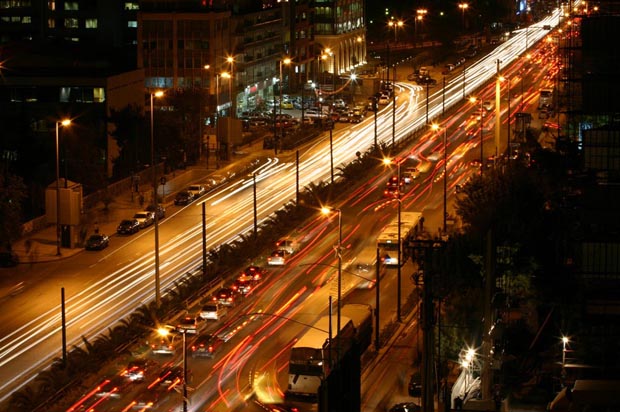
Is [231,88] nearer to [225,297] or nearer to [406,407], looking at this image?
[225,297]

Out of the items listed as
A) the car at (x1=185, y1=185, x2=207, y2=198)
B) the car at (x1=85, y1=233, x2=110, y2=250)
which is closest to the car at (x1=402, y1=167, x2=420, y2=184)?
the car at (x1=185, y1=185, x2=207, y2=198)

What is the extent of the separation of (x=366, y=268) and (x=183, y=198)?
15137mm

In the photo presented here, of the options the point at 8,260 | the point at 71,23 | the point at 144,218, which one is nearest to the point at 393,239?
the point at 144,218

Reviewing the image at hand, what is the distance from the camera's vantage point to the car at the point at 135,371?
3600 cm

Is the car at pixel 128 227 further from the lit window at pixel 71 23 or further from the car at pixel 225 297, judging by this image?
the lit window at pixel 71 23

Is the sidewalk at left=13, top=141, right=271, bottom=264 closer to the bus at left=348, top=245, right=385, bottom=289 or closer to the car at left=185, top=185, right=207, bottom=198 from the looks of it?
the car at left=185, top=185, right=207, bottom=198

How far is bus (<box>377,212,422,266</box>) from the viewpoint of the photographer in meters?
47.9

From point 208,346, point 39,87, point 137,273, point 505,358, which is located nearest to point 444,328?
point 505,358

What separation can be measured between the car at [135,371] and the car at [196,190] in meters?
25.4

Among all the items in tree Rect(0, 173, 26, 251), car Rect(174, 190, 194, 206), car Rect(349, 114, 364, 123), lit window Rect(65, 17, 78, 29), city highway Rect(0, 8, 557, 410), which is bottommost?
city highway Rect(0, 8, 557, 410)

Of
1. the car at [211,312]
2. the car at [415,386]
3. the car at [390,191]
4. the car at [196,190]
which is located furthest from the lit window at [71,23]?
the car at [415,386]

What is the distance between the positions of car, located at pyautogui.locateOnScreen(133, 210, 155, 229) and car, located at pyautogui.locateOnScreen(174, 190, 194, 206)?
373cm

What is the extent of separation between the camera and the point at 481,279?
129 ft

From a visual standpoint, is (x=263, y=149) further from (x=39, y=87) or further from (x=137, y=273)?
(x=137, y=273)
